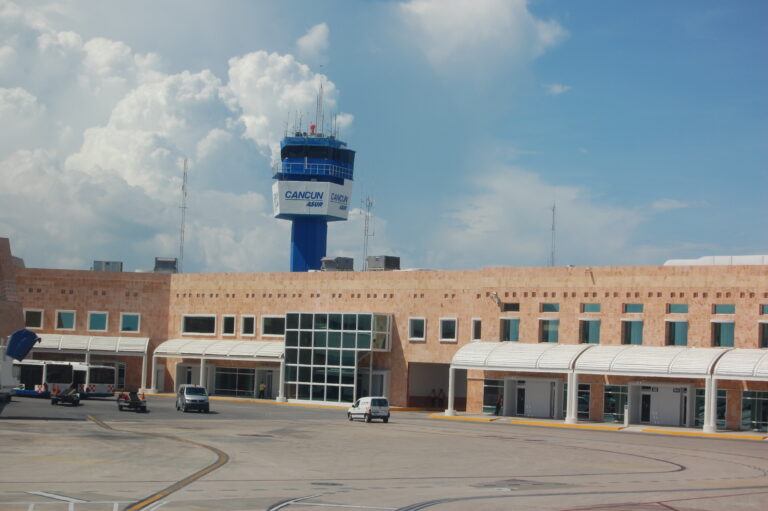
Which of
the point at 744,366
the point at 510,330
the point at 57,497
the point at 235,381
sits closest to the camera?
the point at 57,497

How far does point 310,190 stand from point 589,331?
170ft

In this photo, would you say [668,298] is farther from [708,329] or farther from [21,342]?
[21,342]

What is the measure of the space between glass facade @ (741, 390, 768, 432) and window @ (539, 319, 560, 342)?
43.5 feet

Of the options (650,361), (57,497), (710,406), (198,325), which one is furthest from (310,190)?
(57,497)

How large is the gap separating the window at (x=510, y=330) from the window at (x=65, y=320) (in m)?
38.3

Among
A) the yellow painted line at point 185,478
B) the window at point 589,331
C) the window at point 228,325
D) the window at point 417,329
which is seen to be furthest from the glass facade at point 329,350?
the yellow painted line at point 185,478

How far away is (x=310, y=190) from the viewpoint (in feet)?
369

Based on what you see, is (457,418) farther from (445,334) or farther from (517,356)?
(445,334)

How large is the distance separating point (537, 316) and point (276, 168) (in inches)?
2090

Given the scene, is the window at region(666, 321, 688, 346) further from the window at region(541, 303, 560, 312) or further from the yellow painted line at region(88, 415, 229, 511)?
the yellow painted line at region(88, 415, 229, 511)

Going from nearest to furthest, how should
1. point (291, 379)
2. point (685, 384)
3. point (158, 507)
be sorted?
point (158, 507), point (685, 384), point (291, 379)

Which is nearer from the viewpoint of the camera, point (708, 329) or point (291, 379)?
point (708, 329)

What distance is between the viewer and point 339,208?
4471 inches

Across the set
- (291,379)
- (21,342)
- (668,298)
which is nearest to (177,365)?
(291,379)
